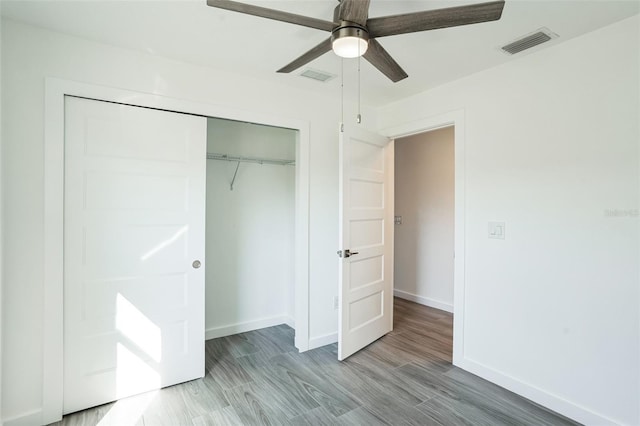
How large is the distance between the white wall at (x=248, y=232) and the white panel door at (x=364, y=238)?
3.06 ft

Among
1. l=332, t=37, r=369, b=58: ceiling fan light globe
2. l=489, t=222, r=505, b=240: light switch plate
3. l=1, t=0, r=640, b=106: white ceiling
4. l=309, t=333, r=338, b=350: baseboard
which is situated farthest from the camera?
l=309, t=333, r=338, b=350: baseboard

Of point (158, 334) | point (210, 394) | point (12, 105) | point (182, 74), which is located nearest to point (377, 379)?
point (210, 394)

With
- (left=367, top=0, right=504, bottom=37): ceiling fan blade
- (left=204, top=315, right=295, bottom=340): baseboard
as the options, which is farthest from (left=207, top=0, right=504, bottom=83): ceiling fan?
(left=204, top=315, right=295, bottom=340): baseboard

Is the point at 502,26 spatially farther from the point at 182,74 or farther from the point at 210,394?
the point at 210,394

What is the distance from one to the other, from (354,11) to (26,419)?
2.97 m

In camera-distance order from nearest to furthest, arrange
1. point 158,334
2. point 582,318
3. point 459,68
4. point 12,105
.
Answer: point 12,105
point 582,318
point 158,334
point 459,68

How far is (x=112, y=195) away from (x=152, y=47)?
1078 millimetres

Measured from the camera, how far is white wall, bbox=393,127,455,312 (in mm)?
4496

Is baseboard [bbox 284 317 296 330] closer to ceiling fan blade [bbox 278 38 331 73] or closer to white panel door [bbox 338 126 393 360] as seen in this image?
white panel door [bbox 338 126 393 360]

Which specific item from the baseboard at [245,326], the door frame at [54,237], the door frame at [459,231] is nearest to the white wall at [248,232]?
the baseboard at [245,326]

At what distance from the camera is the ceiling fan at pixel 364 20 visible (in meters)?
1.31

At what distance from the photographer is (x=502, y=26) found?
79.8 inches

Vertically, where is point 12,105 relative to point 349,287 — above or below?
above

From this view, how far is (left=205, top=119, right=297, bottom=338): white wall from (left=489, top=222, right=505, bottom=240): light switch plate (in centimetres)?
214
